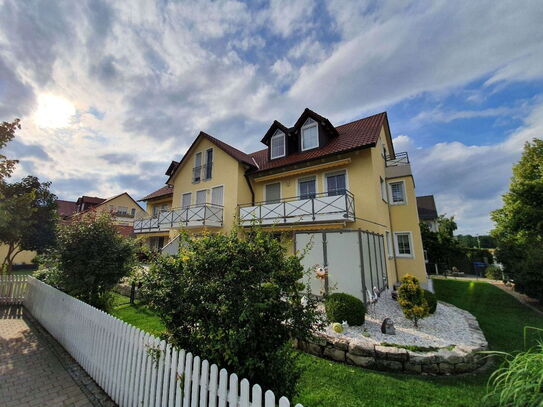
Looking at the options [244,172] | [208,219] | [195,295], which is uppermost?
[244,172]

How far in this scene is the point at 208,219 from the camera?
17516mm

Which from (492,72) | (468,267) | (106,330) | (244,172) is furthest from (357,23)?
(468,267)

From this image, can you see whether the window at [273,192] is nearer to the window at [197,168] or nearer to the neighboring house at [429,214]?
the window at [197,168]

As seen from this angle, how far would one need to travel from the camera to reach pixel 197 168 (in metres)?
20.8

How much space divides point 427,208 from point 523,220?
20.9 m

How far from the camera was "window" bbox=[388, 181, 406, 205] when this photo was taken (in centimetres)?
1588

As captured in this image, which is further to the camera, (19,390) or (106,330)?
(106,330)

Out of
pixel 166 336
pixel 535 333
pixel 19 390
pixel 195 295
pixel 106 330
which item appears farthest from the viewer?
pixel 535 333

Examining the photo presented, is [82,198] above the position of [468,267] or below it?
above

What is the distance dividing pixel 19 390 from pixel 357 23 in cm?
1294

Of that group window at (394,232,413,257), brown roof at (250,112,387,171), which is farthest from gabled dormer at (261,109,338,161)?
window at (394,232,413,257)

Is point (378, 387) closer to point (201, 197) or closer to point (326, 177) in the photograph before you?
point (326, 177)

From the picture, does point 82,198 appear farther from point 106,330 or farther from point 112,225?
point 106,330

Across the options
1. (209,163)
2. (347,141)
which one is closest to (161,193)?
(209,163)
